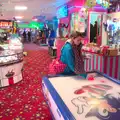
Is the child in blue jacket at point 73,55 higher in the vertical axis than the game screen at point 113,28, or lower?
lower

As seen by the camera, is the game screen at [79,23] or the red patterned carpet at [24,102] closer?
the red patterned carpet at [24,102]

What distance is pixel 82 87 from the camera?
2199mm

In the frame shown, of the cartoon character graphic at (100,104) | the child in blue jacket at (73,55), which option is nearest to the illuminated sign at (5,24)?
the child in blue jacket at (73,55)

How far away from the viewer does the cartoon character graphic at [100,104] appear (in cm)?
152

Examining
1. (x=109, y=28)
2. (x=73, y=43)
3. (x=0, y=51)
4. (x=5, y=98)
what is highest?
(x=109, y=28)

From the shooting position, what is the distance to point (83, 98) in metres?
1.87

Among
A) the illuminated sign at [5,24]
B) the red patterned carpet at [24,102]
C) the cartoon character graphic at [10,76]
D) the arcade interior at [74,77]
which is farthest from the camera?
the illuminated sign at [5,24]

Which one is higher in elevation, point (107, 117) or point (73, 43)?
point (73, 43)

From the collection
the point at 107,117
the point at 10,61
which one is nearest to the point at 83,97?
the point at 107,117

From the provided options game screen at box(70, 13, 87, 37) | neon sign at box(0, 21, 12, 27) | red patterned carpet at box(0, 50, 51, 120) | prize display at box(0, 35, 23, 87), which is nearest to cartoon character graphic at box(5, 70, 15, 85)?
prize display at box(0, 35, 23, 87)

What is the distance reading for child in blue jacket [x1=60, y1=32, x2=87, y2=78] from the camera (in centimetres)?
261

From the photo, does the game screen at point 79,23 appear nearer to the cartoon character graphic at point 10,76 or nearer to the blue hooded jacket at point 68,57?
the cartoon character graphic at point 10,76

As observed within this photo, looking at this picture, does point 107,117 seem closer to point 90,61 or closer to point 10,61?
point 90,61

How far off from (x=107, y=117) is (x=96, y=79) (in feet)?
3.62
